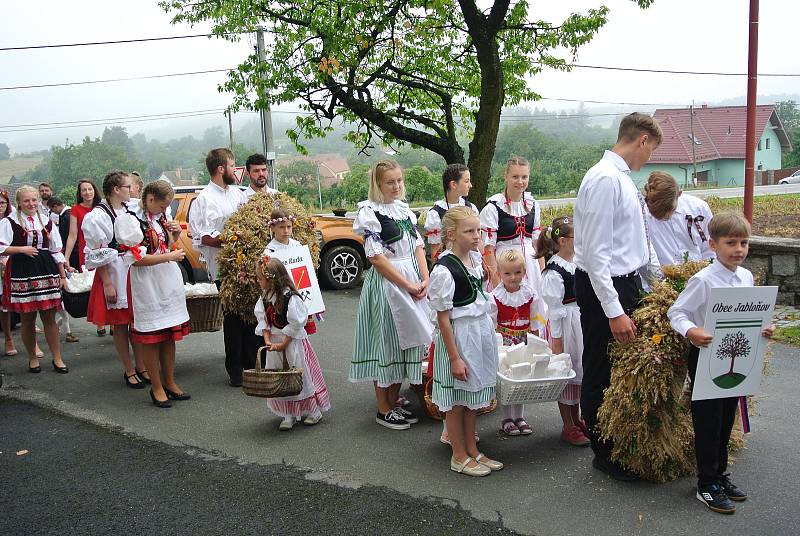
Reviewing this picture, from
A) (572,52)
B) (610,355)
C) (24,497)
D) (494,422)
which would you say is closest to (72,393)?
(24,497)

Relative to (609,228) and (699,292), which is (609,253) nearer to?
(609,228)

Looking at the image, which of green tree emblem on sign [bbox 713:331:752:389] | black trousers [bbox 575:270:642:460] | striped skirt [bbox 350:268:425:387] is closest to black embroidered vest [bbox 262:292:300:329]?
striped skirt [bbox 350:268:425:387]

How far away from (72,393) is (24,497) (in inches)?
99.4

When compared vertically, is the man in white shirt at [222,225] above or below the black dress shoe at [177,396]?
above

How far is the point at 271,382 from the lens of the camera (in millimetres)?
5207

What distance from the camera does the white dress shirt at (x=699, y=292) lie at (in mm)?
3938

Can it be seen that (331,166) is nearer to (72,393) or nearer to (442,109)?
(442,109)

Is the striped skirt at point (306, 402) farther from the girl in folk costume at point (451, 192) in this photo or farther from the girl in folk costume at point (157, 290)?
the girl in folk costume at point (451, 192)

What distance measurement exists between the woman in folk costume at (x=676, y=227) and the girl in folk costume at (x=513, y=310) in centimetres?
98

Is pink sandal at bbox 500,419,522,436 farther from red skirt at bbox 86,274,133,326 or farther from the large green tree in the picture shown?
the large green tree

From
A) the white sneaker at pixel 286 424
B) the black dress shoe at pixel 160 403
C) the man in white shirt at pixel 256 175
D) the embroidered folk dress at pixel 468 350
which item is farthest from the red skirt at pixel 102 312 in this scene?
the embroidered folk dress at pixel 468 350

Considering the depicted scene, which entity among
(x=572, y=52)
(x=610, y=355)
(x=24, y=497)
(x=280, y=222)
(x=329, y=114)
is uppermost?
(x=572, y=52)

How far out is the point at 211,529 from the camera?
13.4ft

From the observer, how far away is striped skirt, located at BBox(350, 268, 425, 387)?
5.59m
